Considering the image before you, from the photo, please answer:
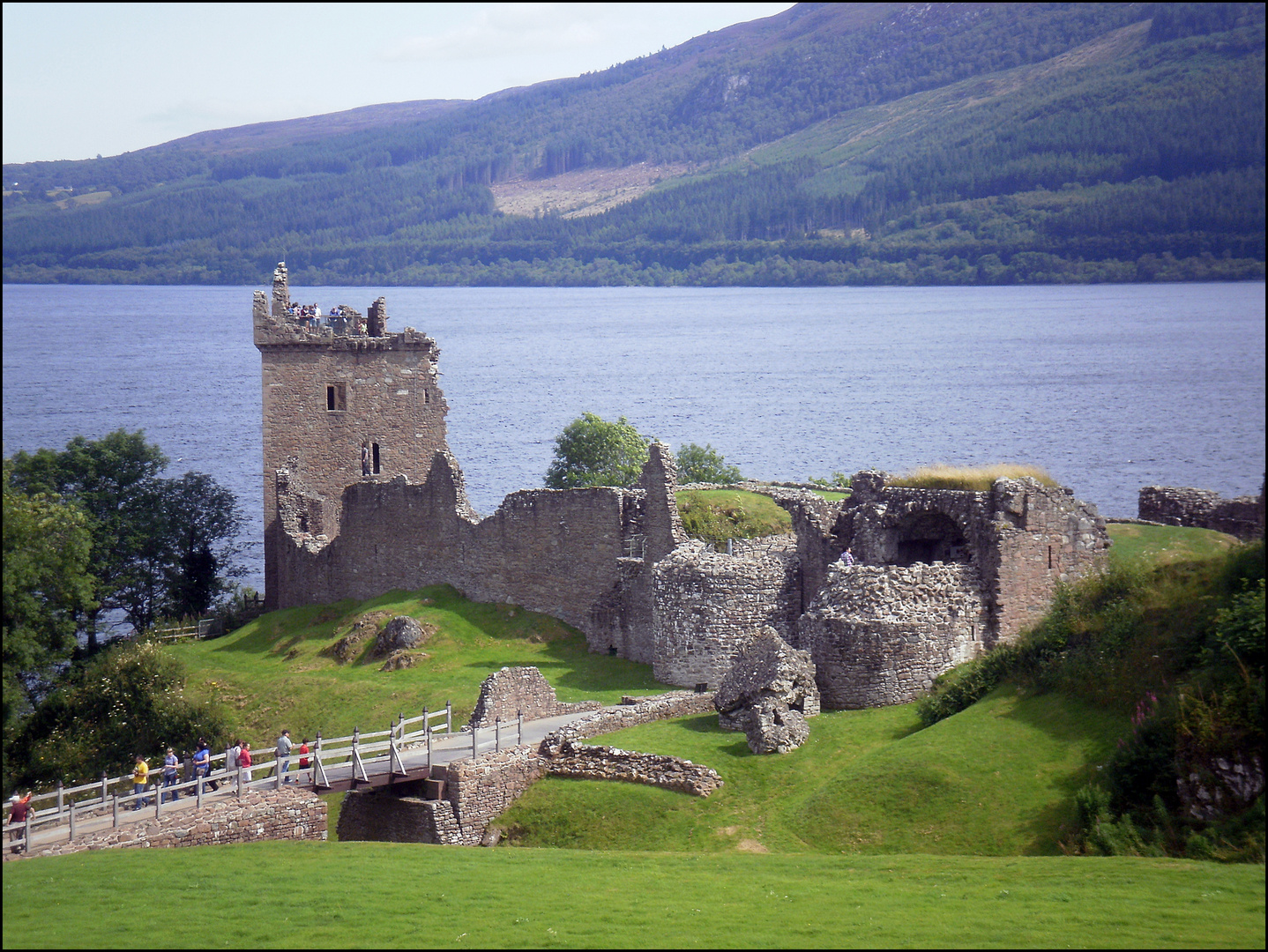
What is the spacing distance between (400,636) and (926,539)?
17.1m

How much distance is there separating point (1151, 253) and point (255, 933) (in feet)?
412

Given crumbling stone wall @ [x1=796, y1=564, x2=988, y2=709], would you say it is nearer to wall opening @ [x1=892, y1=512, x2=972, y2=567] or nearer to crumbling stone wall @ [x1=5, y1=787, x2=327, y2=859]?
wall opening @ [x1=892, y1=512, x2=972, y2=567]

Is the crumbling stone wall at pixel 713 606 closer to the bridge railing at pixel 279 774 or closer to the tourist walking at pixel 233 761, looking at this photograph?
the bridge railing at pixel 279 774

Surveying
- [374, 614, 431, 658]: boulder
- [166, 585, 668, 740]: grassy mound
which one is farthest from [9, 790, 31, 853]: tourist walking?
[374, 614, 431, 658]: boulder

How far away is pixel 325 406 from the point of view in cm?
5462

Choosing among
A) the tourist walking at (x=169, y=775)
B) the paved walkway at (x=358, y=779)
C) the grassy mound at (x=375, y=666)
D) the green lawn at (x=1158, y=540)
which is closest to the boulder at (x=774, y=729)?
the paved walkway at (x=358, y=779)

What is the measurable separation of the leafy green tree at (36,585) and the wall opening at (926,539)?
21076 mm

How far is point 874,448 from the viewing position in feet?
354

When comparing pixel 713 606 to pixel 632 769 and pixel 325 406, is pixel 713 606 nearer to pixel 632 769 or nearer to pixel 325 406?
pixel 632 769

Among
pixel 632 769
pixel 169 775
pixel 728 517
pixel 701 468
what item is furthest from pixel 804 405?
pixel 632 769

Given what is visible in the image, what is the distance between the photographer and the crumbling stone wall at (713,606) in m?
36.2

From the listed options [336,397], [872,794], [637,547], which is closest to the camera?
[872,794]

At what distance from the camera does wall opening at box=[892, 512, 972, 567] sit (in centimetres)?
3522

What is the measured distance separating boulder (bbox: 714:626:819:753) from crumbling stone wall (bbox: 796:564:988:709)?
0.73 m
